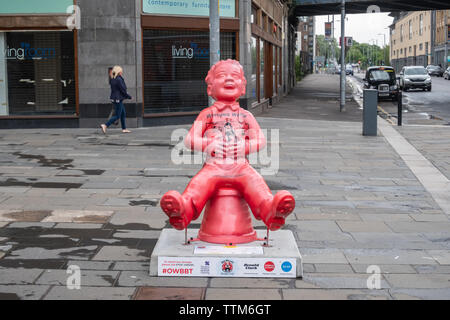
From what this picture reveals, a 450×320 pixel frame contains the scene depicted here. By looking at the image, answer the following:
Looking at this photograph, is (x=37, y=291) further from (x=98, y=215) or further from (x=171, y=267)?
(x=98, y=215)

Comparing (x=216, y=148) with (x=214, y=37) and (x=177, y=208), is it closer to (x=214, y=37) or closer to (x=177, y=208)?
(x=177, y=208)

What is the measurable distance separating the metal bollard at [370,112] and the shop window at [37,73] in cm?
774

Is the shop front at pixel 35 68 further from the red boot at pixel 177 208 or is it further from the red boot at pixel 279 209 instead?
the red boot at pixel 279 209

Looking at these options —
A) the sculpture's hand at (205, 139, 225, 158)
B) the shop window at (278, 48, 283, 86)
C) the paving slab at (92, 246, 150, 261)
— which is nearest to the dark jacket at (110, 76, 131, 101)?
the paving slab at (92, 246, 150, 261)

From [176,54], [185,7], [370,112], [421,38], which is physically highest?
[421,38]

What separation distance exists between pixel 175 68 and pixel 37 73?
3.80m

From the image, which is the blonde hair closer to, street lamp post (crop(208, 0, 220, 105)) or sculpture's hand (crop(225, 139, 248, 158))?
street lamp post (crop(208, 0, 220, 105))

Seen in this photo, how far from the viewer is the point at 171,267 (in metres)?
4.88

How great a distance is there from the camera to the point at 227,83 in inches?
211

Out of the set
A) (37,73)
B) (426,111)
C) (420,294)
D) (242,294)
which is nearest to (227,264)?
(242,294)

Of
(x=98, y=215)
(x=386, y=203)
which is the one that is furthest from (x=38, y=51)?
(x=386, y=203)

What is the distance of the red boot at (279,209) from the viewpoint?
4.64m

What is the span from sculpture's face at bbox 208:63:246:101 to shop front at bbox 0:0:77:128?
11886mm

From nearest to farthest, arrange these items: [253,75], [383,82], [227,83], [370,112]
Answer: [227,83], [370,112], [253,75], [383,82]
